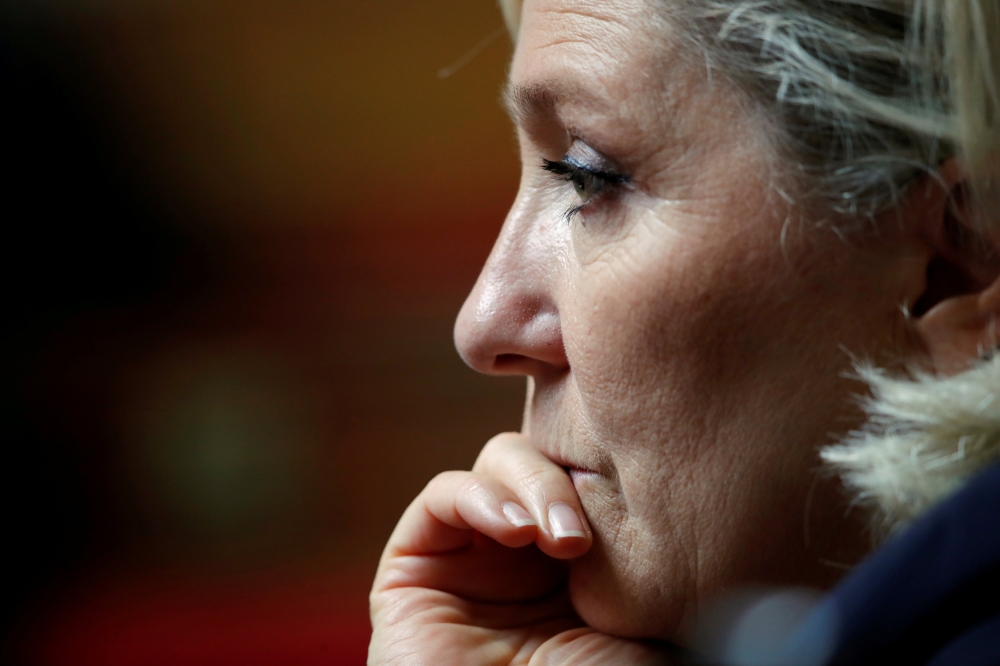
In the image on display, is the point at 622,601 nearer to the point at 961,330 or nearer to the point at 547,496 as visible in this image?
the point at 547,496

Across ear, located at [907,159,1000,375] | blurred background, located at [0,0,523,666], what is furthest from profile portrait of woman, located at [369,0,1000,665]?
blurred background, located at [0,0,523,666]

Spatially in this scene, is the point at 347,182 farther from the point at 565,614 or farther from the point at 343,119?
the point at 565,614

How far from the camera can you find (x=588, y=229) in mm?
677

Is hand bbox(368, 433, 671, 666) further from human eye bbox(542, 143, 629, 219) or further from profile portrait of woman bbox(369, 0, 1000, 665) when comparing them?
human eye bbox(542, 143, 629, 219)

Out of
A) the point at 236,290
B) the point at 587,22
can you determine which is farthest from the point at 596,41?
the point at 236,290

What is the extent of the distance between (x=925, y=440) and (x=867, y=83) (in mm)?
247

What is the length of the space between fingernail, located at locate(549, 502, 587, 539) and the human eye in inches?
9.8

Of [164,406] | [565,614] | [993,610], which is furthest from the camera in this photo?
[164,406]

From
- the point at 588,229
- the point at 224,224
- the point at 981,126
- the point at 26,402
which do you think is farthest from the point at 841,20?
the point at 26,402

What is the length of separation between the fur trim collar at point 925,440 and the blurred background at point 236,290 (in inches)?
39.7

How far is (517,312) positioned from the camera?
73 cm

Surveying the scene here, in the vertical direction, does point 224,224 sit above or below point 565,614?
above

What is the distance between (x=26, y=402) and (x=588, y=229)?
1413mm

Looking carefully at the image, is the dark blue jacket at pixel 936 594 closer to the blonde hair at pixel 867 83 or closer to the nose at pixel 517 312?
the blonde hair at pixel 867 83
